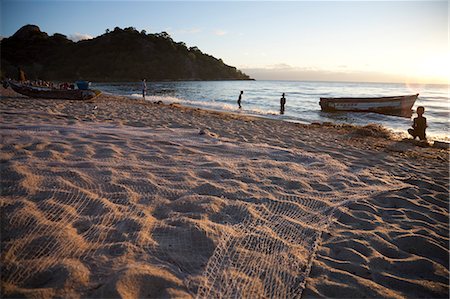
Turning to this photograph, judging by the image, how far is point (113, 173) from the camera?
11.9ft

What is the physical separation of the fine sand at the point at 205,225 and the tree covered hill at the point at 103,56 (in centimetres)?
8965

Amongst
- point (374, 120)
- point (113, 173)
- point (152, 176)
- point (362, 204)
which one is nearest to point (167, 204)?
point (152, 176)

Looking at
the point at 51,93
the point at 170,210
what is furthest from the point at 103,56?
the point at 170,210

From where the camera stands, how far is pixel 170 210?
2891mm

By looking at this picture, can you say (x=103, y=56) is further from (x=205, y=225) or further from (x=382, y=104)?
(x=205, y=225)

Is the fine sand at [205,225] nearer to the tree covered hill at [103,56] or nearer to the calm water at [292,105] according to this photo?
the calm water at [292,105]

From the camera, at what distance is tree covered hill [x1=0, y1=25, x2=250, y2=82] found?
8606cm

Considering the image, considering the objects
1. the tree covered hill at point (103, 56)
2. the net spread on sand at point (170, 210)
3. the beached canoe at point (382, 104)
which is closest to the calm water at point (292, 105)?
the beached canoe at point (382, 104)

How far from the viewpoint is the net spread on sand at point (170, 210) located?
2041mm

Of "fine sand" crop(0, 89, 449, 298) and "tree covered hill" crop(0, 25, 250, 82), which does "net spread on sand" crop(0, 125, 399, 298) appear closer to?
"fine sand" crop(0, 89, 449, 298)

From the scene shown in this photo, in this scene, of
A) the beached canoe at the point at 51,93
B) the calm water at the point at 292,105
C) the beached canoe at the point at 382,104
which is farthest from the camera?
the beached canoe at the point at 382,104

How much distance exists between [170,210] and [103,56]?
108m

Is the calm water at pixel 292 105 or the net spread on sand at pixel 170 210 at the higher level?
the calm water at pixel 292 105

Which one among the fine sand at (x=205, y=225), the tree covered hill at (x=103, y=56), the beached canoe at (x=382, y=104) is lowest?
the fine sand at (x=205, y=225)
